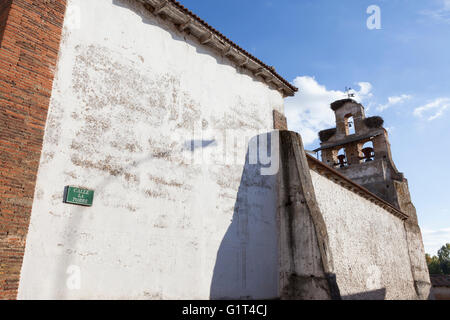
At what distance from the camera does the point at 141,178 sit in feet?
18.4

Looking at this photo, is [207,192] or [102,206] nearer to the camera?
[102,206]

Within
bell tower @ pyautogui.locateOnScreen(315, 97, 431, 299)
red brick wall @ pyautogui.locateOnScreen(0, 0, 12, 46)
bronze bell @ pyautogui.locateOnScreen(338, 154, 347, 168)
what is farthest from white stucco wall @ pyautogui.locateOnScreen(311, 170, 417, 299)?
red brick wall @ pyautogui.locateOnScreen(0, 0, 12, 46)

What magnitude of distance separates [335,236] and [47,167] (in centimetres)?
776

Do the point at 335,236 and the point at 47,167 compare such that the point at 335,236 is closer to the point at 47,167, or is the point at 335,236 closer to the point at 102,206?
the point at 102,206

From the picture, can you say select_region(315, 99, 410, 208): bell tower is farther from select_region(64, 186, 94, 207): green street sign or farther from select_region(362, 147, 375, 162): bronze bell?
select_region(64, 186, 94, 207): green street sign

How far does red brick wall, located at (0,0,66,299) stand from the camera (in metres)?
4.01

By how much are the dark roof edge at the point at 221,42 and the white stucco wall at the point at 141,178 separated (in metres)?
0.25

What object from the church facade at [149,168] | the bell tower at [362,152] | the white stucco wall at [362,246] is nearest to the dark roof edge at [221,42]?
the church facade at [149,168]

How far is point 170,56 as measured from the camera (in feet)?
22.0

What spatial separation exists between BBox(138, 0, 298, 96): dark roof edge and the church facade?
0.04 m

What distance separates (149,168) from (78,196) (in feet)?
4.46

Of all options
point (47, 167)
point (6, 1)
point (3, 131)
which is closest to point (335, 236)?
point (47, 167)

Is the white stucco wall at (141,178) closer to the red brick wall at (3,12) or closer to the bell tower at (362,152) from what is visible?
the red brick wall at (3,12)

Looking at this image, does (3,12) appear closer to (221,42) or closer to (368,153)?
(221,42)
